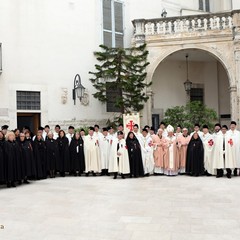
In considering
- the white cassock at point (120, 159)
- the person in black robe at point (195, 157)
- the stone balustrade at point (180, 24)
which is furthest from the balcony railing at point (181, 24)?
the white cassock at point (120, 159)

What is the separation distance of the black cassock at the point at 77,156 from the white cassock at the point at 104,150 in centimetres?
63

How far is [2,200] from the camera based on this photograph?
834cm

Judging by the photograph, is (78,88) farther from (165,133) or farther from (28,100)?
(165,133)

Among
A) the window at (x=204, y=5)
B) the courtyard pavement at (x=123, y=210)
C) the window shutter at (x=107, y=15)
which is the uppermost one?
the window at (x=204, y=5)

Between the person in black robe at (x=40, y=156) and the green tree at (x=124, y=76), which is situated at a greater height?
the green tree at (x=124, y=76)

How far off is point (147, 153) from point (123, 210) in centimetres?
528

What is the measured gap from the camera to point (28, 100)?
15773 mm

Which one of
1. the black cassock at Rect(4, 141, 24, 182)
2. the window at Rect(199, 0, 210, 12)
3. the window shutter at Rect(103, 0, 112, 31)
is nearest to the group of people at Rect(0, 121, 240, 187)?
the black cassock at Rect(4, 141, 24, 182)

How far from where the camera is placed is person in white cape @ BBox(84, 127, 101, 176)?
12516 mm

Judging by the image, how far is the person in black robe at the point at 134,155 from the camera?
11859 millimetres

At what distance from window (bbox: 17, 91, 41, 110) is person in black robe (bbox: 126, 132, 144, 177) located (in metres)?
5.54

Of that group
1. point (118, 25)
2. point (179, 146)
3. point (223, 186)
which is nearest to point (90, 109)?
point (118, 25)

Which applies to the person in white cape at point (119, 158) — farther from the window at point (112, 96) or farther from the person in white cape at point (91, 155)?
the window at point (112, 96)

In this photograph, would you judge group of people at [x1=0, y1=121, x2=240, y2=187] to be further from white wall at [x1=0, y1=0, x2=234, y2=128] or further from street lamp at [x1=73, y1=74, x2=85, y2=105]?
street lamp at [x1=73, y1=74, x2=85, y2=105]
